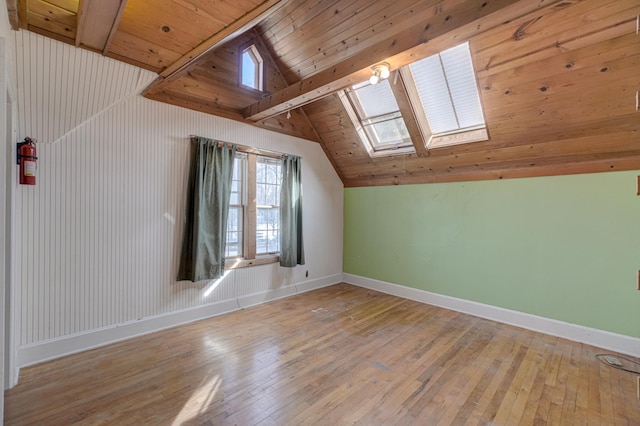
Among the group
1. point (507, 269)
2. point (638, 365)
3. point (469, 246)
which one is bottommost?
point (638, 365)

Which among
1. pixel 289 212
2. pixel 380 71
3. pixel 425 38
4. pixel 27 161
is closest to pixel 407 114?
pixel 380 71

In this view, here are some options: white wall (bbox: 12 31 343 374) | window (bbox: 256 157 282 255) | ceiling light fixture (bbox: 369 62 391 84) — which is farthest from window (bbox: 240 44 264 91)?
ceiling light fixture (bbox: 369 62 391 84)

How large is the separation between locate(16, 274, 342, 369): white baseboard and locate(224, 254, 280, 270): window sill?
0.44 meters

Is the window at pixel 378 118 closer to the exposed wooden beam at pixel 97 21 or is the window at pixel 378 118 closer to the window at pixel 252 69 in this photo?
the window at pixel 252 69

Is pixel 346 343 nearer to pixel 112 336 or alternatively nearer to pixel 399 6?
pixel 112 336

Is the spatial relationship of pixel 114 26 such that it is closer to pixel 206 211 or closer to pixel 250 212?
pixel 206 211

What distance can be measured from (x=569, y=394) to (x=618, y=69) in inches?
105

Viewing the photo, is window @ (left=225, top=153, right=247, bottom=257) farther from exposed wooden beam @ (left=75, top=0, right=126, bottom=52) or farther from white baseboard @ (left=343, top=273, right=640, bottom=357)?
white baseboard @ (left=343, top=273, right=640, bottom=357)

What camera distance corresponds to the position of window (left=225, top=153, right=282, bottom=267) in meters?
3.91

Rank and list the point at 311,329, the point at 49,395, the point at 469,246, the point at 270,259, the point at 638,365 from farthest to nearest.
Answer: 1. the point at 270,259
2. the point at 469,246
3. the point at 311,329
4. the point at 638,365
5. the point at 49,395

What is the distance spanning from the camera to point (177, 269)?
3.31 meters

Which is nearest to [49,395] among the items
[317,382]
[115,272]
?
[115,272]

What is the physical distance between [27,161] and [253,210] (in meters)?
2.28

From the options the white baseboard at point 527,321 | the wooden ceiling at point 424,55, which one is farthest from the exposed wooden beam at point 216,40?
the white baseboard at point 527,321
